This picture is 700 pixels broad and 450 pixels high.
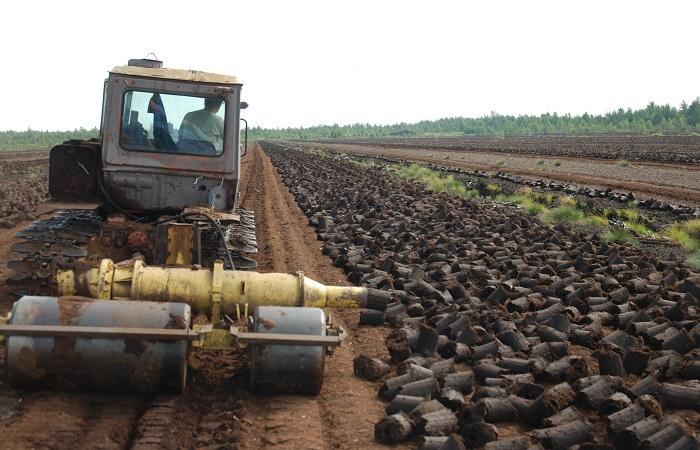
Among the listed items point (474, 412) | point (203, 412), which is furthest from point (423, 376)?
point (203, 412)

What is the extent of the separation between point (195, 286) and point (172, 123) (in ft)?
10.7

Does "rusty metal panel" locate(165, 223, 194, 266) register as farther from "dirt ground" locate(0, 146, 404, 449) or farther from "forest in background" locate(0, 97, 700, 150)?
"forest in background" locate(0, 97, 700, 150)

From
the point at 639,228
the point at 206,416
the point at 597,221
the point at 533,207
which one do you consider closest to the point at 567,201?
the point at 533,207

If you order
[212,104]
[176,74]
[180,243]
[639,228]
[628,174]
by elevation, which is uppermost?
[176,74]

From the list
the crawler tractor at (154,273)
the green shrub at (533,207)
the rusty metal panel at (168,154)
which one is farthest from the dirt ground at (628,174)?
the crawler tractor at (154,273)

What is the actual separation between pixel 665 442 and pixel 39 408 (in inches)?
173

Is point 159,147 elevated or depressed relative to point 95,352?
elevated

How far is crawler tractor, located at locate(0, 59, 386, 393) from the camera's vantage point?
4965mm

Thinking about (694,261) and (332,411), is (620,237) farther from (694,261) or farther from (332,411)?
(332,411)

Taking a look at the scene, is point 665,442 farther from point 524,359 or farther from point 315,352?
point 315,352

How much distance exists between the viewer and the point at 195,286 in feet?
18.7

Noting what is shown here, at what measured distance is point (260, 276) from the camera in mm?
5844

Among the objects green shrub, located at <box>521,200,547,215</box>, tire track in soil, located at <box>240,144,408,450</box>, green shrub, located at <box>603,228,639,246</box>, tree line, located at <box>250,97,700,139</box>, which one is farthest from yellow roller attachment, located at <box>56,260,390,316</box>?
tree line, located at <box>250,97,700,139</box>

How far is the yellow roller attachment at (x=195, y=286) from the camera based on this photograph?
559cm
